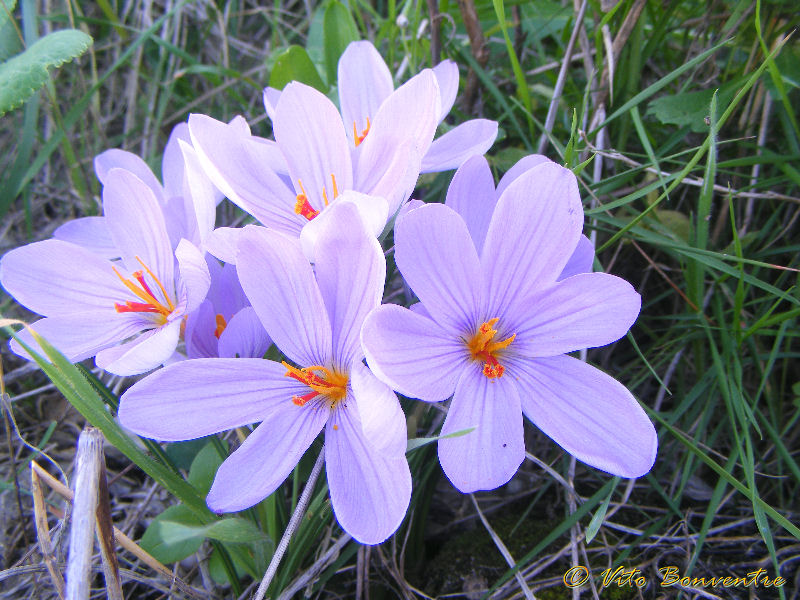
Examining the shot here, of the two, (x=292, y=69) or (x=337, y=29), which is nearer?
(x=292, y=69)

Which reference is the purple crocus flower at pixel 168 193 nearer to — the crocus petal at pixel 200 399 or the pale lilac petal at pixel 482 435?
the crocus petal at pixel 200 399

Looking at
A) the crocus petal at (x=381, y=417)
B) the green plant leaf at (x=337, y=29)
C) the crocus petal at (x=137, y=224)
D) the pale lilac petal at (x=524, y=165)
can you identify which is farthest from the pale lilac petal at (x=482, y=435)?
the green plant leaf at (x=337, y=29)

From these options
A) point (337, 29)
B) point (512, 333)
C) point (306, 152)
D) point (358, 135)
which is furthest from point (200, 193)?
point (337, 29)

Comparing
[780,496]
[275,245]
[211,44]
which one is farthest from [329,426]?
[211,44]

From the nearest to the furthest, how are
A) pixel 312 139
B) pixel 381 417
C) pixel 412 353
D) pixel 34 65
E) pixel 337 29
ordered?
pixel 381 417 < pixel 412 353 < pixel 312 139 < pixel 34 65 < pixel 337 29

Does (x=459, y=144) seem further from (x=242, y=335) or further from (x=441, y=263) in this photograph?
(x=242, y=335)

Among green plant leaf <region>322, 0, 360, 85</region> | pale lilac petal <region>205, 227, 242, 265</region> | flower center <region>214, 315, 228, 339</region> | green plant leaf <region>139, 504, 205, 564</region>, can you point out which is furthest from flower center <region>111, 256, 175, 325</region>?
green plant leaf <region>322, 0, 360, 85</region>
